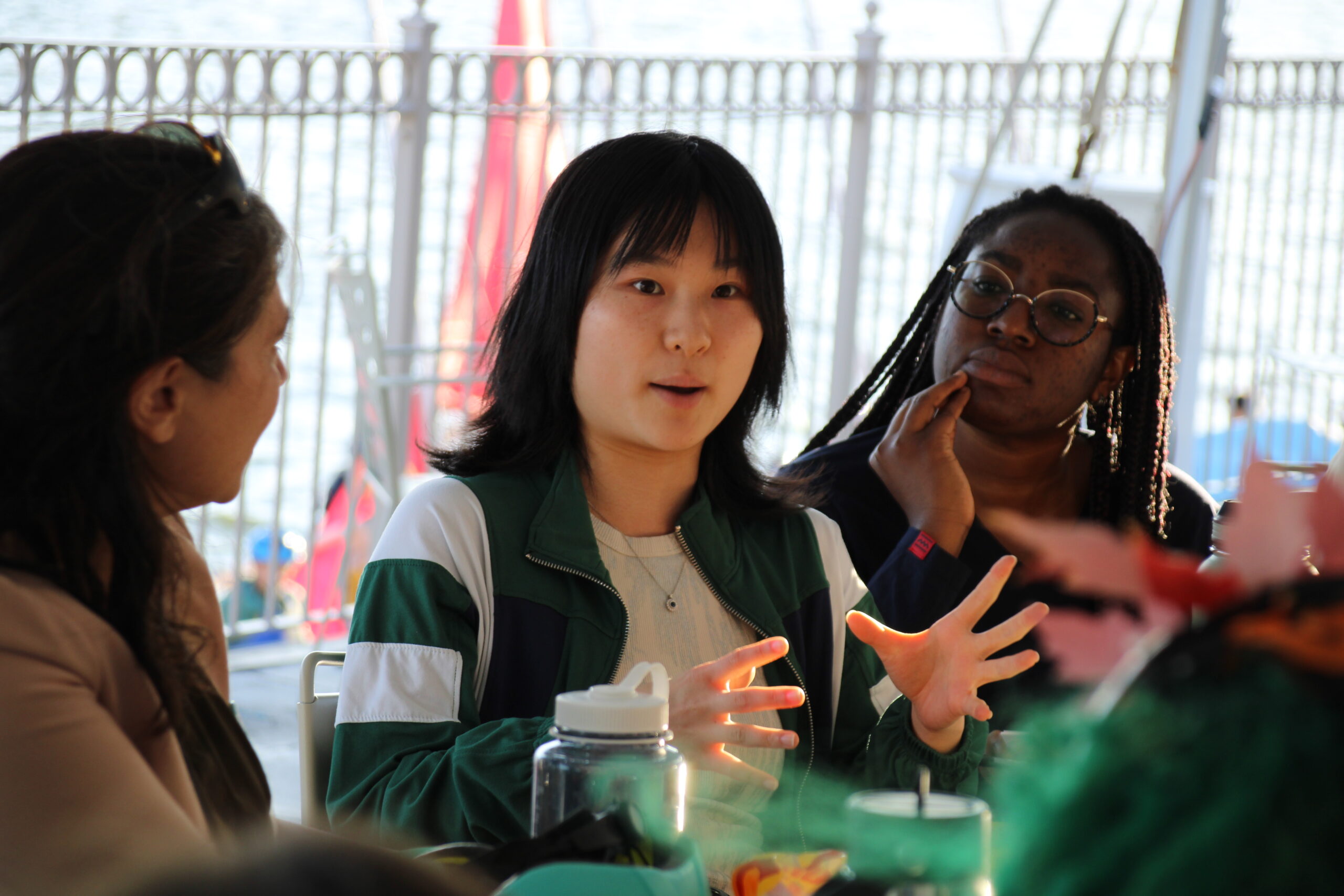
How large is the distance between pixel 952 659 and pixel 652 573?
40 centimetres

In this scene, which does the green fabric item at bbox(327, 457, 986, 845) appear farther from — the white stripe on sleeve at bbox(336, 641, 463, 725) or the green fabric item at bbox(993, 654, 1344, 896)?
the green fabric item at bbox(993, 654, 1344, 896)

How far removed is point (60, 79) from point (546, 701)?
2.94 m

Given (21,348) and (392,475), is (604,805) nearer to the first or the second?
(21,348)

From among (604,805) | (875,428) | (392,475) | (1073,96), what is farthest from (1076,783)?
(1073,96)

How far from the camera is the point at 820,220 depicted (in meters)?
5.34

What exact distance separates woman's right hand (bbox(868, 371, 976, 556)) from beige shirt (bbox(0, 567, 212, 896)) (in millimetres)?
1402

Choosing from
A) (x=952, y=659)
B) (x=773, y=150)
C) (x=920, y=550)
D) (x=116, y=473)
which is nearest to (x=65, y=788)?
(x=116, y=473)

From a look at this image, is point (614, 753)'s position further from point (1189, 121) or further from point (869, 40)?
point (869, 40)

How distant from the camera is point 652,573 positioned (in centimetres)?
155

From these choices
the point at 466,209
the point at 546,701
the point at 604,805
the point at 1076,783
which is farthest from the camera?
the point at 466,209

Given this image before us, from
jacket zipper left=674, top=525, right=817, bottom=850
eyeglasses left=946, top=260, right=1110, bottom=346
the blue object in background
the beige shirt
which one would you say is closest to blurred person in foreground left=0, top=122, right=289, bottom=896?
the beige shirt

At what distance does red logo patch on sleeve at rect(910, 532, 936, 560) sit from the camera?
1926 mm

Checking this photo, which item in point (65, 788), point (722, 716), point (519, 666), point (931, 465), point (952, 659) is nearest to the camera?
point (65, 788)

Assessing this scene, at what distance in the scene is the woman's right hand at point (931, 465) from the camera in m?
2.05
